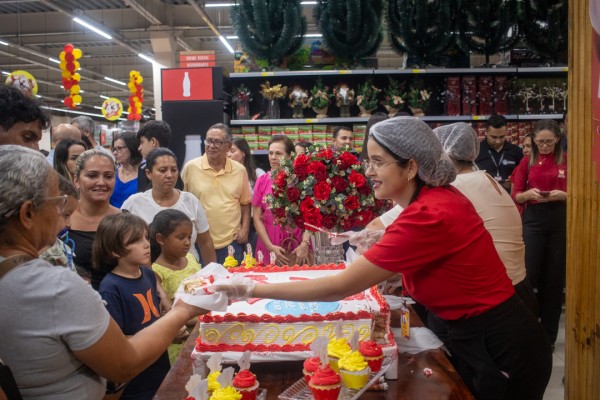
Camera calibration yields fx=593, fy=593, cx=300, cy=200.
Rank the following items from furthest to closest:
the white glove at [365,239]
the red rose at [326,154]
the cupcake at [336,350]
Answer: the red rose at [326,154]
the white glove at [365,239]
the cupcake at [336,350]

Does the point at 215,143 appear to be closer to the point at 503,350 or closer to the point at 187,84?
the point at 187,84

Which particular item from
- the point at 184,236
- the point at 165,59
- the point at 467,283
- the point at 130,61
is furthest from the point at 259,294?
the point at 130,61

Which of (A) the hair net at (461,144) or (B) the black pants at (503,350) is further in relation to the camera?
(A) the hair net at (461,144)

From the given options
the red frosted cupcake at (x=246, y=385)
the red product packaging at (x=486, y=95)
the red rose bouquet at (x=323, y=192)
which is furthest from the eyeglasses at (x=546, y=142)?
the red frosted cupcake at (x=246, y=385)

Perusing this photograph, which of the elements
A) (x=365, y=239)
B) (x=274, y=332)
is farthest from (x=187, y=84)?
(x=274, y=332)

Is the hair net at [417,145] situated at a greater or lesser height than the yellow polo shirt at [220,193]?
greater

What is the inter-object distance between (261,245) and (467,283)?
107 inches

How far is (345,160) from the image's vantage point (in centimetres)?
299

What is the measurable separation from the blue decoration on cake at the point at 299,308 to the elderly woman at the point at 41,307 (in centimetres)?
79

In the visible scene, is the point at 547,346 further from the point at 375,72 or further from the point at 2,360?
the point at 375,72

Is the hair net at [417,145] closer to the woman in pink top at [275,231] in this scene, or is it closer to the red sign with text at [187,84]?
the woman in pink top at [275,231]

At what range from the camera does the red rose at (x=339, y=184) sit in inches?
115

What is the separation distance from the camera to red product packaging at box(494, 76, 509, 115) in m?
6.10

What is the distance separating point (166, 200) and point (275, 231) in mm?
936
